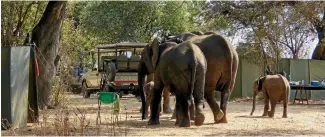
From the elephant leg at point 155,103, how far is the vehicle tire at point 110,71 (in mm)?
10123

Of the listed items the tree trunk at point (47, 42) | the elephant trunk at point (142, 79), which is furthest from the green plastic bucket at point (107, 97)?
the tree trunk at point (47, 42)

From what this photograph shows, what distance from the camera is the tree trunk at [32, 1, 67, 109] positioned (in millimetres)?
13594

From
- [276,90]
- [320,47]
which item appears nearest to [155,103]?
[276,90]

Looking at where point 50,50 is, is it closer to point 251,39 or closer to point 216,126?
point 216,126

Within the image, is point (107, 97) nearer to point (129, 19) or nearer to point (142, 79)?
point (142, 79)

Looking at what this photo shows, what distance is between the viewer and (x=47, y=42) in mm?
13750

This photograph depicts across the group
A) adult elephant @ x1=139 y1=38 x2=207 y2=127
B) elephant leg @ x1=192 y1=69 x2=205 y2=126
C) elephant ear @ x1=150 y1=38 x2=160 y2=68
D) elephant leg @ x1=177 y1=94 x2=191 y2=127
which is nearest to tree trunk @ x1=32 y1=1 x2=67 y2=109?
elephant ear @ x1=150 y1=38 x2=160 y2=68

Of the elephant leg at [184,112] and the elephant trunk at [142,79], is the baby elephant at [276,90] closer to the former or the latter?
the elephant trunk at [142,79]

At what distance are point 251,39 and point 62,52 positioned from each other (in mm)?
12338

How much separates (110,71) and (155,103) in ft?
34.1

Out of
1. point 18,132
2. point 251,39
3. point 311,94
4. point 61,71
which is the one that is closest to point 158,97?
point 18,132

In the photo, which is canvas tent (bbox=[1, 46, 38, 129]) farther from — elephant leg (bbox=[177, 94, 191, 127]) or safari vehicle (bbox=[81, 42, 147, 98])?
safari vehicle (bbox=[81, 42, 147, 98])

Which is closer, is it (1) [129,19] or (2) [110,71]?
(2) [110,71]

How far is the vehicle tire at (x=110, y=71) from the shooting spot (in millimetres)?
20469
